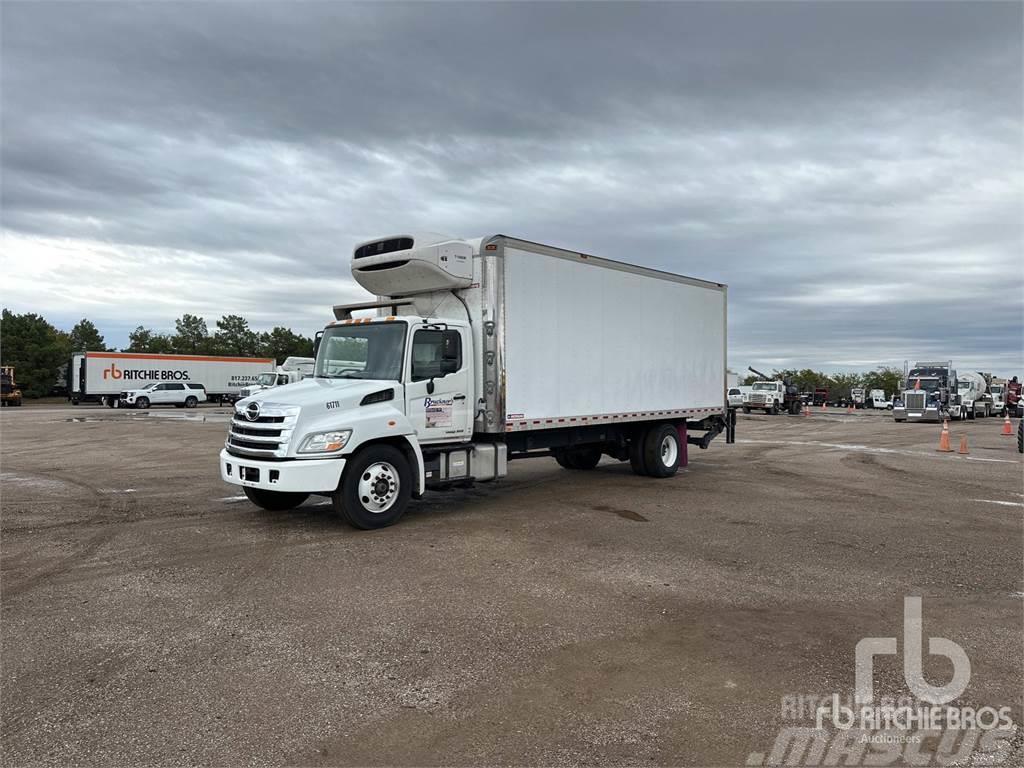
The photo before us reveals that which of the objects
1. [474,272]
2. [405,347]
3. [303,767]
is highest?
[474,272]

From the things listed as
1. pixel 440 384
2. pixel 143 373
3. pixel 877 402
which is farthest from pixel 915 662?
pixel 877 402

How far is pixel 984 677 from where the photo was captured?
4.41 meters

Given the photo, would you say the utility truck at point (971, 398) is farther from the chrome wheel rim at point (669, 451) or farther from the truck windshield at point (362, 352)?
the truck windshield at point (362, 352)

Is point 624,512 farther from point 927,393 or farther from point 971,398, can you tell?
point 971,398

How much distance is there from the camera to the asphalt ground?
3.70 meters

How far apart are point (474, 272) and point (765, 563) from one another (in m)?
5.25

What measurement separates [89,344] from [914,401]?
100m

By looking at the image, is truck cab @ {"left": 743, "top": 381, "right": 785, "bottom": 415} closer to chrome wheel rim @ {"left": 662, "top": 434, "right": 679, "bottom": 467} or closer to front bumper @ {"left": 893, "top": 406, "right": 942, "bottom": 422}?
front bumper @ {"left": 893, "top": 406, "right": 942, "bottom": 422}

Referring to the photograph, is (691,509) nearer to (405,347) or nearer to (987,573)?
(987,573)

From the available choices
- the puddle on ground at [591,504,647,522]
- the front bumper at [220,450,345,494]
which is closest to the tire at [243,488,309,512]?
the front bumper at [220,450,345,494]

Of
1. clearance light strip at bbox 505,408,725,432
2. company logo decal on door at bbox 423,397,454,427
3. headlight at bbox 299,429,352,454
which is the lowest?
headlight at bbox 299,429,352,454

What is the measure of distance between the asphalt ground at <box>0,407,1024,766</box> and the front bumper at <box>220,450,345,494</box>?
0.61 metres

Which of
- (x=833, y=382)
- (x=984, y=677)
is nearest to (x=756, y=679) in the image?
(x=984, y=677)

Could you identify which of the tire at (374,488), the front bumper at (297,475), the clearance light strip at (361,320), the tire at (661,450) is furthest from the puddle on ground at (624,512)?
the clearance light strip at (361,320)
